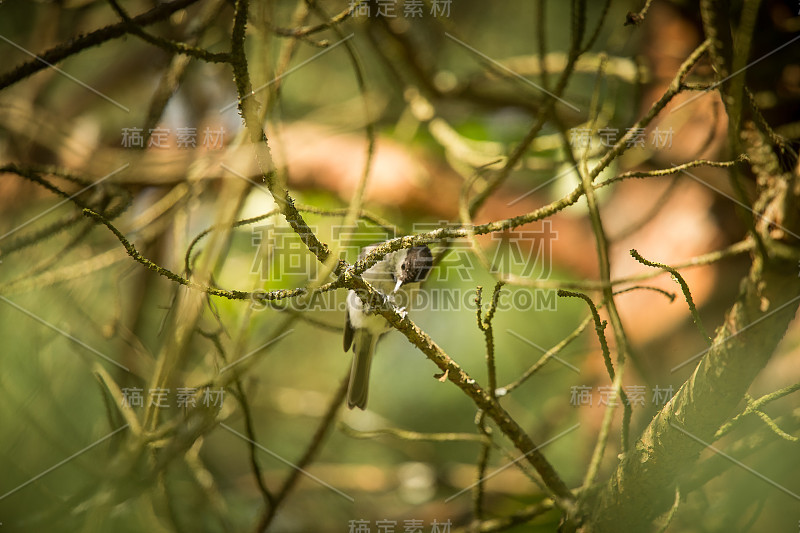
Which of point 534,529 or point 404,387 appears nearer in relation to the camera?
point 534,529

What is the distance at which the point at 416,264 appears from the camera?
2398mm

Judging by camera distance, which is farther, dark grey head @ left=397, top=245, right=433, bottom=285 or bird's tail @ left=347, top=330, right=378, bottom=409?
bird's tail @ left=347, top=330, right=378, bottom=409

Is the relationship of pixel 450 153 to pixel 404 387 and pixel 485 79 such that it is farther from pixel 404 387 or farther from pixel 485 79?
pixel 404 387

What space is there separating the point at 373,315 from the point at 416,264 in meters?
0.31

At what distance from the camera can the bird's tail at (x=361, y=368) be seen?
271 cm

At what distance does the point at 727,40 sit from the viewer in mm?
1398

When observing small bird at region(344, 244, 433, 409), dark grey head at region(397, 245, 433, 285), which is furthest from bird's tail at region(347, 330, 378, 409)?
dark grey head at region(397, 245, 433, 285)

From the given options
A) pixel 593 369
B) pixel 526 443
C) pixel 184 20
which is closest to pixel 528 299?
pixel 593 369

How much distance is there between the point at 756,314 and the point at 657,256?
2.35 meters

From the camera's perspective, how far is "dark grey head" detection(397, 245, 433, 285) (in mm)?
2398

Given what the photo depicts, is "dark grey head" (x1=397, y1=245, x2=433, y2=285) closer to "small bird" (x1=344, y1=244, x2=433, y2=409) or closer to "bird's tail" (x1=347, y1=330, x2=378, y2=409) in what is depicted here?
"small bird" (x1=344, y1=244, x2=433, y2=409)

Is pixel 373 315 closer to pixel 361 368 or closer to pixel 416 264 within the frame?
pixel 416 264

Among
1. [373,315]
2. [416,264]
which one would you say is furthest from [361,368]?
[416,264]

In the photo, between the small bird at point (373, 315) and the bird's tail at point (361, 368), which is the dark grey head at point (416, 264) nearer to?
the small bird at point (373, 315)
